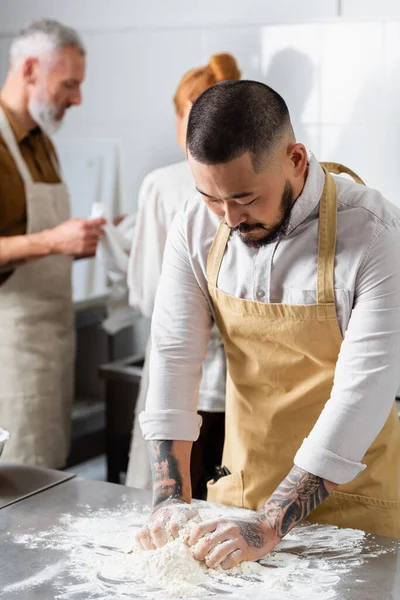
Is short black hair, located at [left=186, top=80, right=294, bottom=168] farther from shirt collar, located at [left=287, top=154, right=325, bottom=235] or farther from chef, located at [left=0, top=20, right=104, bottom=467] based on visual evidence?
chef, located at [left=0, top=20, right=104, bottom=467]

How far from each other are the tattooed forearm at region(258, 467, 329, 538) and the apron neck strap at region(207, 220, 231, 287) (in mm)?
404

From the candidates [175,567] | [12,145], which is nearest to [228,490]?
[175,567]

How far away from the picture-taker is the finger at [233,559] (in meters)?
1.36

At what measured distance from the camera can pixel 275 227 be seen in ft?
4.98

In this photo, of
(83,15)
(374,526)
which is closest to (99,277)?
(83,15)

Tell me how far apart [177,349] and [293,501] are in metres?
0.38

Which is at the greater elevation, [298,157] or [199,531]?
[298,157]

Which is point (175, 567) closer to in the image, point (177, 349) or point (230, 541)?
point (230, 541)

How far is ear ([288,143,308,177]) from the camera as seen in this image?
4.82 feet

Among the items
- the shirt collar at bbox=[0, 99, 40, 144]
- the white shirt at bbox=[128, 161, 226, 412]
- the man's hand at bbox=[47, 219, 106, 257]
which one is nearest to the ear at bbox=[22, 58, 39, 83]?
the shirt collar at bbox=[0, 99, 40, 144]

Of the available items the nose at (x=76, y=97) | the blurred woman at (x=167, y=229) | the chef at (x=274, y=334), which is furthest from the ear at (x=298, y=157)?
the nose at (x=76, y=97)

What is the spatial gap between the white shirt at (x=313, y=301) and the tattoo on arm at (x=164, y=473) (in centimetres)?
3

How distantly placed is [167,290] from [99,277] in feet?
6.93

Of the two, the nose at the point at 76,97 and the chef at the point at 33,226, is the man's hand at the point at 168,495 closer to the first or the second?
the chef at the point at 33,226
